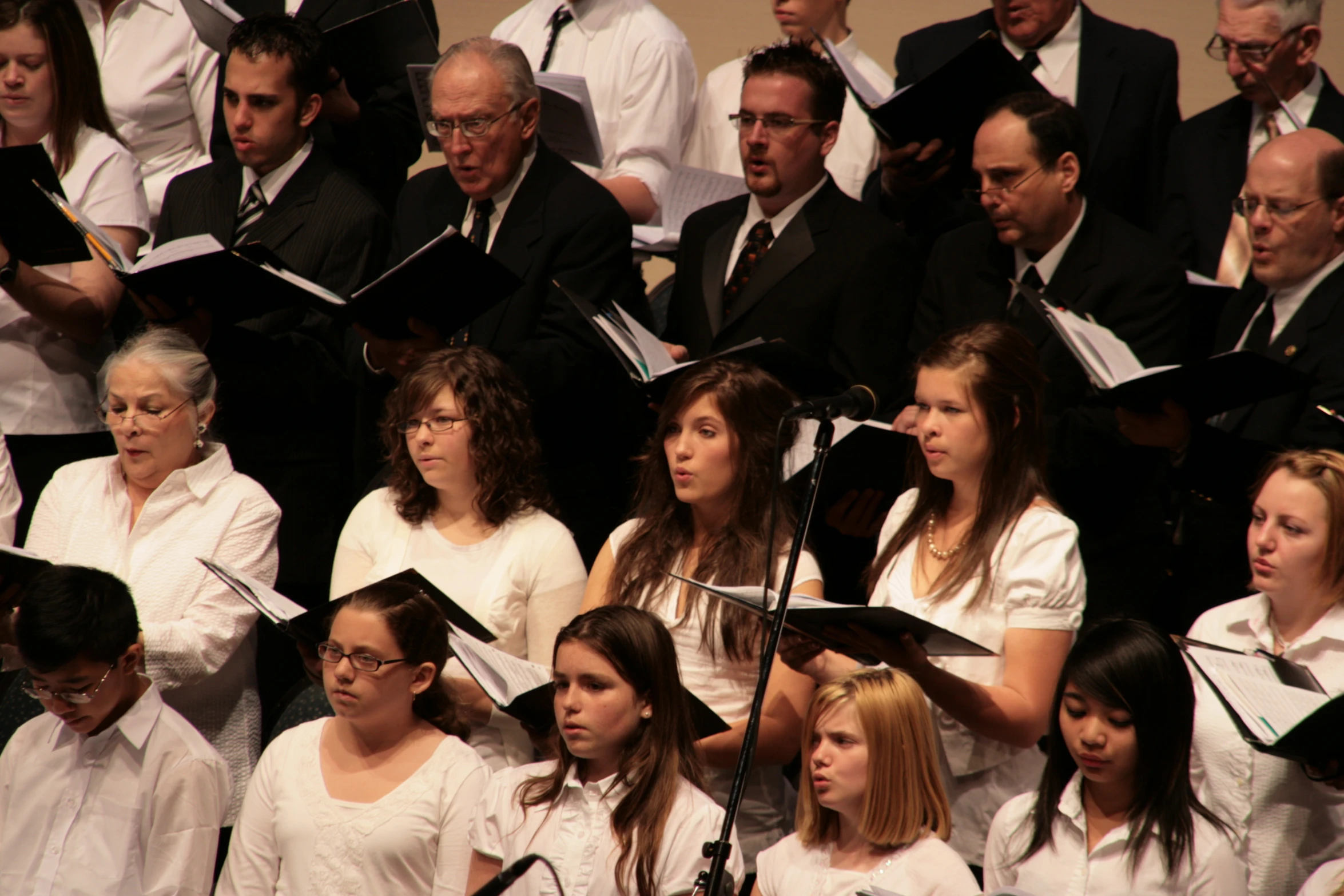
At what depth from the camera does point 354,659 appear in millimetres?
2830

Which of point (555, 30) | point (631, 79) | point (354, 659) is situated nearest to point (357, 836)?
point (354, 659)

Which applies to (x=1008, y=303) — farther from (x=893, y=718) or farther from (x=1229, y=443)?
(x=893, y=718)

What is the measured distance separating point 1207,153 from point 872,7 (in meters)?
2.80

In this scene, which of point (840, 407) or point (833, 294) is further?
point (833, 294)

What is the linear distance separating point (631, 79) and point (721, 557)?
6.48 feet

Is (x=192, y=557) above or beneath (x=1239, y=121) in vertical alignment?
beneath

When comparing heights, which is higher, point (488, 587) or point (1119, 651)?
point (1119, 651)

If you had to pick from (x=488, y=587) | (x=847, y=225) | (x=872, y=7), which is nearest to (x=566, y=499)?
(x=488, y=587)

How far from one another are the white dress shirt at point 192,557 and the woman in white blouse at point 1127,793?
1.70 metres

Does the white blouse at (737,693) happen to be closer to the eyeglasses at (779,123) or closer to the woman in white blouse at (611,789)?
the woman in white blouse at (611,789)

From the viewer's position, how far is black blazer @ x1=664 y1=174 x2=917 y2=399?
Result: 358 centimetres

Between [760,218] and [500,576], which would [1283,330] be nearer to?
[760,218]

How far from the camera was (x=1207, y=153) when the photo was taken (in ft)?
13.6

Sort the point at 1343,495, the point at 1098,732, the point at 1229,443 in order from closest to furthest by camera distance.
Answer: the point at 1098,732, the point at 1343,495, the point at 1229,443
